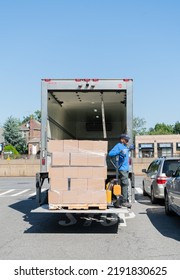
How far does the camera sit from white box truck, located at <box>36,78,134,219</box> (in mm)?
10172

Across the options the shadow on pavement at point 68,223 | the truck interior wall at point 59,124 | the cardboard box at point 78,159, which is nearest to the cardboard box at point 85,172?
the cardboard box at point 78,159

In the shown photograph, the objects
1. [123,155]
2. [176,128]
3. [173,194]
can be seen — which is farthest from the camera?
[176,128]

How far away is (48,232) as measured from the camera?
8.83 m

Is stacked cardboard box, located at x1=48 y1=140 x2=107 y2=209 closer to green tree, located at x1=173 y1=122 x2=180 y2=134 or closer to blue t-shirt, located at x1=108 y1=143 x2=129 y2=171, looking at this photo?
blue t-shirt, located at x1=108 y1=143 x2=129 y2=171

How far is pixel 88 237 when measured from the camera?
27.2ft

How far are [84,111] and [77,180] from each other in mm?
6285

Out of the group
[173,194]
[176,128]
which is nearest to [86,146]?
[173,194]

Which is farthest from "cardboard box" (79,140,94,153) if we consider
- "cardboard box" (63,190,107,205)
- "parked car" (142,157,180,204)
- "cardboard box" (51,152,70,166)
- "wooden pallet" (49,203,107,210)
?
"parked car" (142,157,180,204)

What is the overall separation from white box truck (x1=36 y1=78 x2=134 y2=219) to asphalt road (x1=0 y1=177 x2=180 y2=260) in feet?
2.97

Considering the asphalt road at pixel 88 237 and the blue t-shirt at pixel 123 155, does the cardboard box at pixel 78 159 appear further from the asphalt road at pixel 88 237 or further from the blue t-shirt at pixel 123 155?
the asphalt road at pixel 88 237

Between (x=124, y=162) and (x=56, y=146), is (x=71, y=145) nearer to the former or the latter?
(x=56, y=146)

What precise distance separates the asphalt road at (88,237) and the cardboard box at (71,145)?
176 centimetres

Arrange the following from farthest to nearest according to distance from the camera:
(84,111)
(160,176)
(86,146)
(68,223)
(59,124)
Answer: (84,111), (59,124), (160,176), (68,223), (86,146)

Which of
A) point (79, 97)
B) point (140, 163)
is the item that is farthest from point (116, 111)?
point (140, 163)
